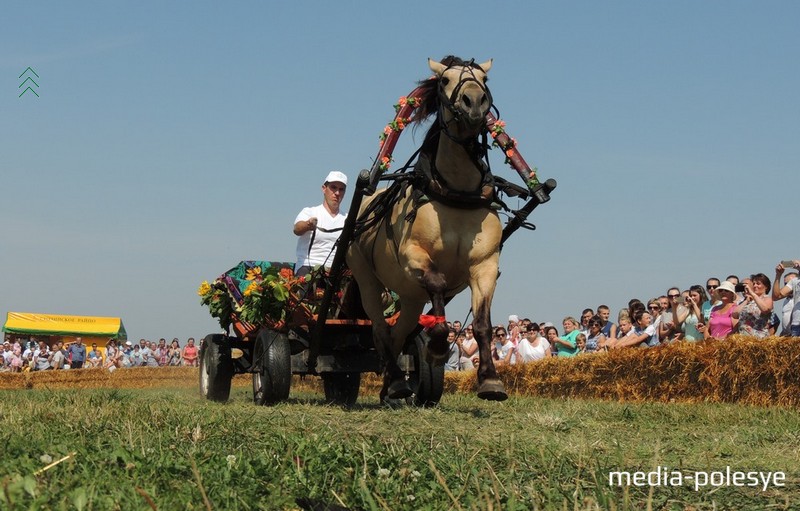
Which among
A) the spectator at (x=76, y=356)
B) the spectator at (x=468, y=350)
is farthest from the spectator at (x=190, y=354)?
the spectator at (x=468, y=350)

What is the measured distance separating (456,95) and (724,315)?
5.87m

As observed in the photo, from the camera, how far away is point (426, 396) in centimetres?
1005

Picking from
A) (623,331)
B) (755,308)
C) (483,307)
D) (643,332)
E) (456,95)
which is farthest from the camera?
(623,331)

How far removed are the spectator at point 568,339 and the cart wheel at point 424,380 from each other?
5.99 m

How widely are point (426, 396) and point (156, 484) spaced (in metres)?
6.28

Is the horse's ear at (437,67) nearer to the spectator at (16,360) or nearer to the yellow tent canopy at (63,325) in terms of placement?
the spectator at (16,360)

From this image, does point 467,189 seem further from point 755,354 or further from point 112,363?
point 112,363

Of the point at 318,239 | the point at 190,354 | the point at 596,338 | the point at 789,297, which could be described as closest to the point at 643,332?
the point at 596,338

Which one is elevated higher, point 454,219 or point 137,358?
point 137,358

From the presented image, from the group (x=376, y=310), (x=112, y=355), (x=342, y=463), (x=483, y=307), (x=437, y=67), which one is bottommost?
(x=342, y=463)

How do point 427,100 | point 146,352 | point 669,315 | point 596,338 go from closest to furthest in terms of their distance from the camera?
point 427,100 → point 669,315 → point 596,338 → point 146,352

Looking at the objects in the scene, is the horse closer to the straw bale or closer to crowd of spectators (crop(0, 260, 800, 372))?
crowd of spectators (crop(0, 260, 800, 372))

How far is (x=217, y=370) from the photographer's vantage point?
1135 centimetres

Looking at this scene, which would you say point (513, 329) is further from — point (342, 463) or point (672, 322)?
point (342, 463)
